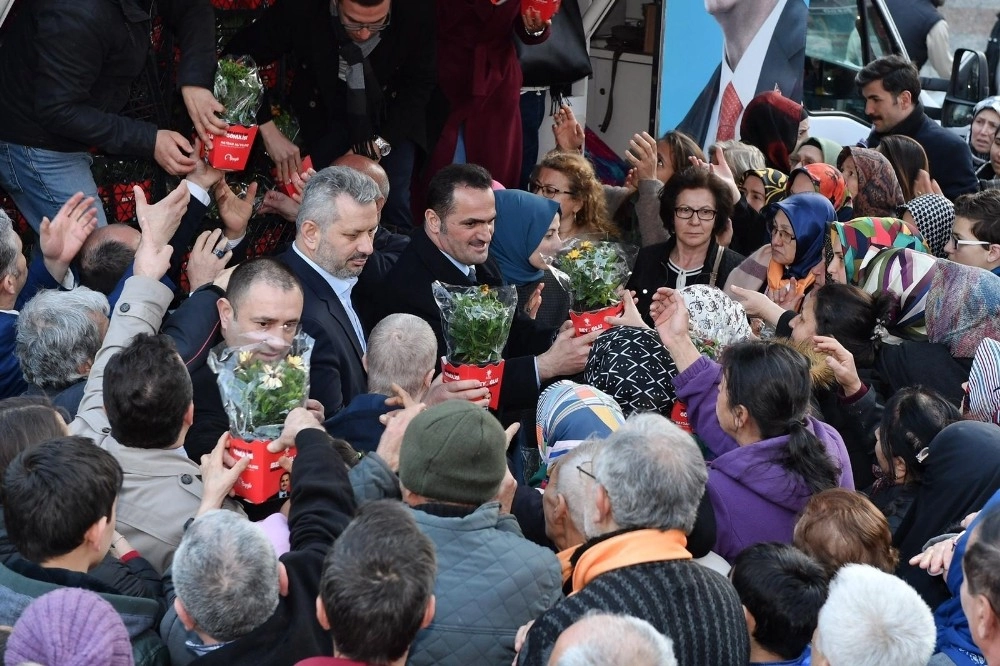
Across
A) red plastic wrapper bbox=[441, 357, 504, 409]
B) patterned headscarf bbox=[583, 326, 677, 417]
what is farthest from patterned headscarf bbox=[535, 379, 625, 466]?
red plastic wrapper bbox=[441, 357, 504, 409]

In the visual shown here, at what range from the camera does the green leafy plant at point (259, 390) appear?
346 cm

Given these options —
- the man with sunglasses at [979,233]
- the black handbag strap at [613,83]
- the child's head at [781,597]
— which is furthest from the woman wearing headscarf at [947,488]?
the black handbag strap at [613,83]

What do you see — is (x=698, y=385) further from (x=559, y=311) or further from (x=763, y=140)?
(x=763, y=140)

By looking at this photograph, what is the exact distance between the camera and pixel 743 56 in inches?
310

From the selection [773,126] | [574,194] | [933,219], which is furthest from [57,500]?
[773,126]

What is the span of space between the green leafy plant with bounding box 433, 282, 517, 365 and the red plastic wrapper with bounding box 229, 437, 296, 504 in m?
1.05

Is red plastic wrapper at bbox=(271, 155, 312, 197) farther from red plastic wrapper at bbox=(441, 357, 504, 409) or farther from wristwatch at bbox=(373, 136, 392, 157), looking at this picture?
red plastic wrapper at bbox=(441, 357, 504, 409)

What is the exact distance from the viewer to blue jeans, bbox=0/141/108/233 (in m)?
4.97

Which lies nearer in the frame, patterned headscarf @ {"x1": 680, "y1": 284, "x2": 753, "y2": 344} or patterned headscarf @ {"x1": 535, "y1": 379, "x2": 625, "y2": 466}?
patterned headscarf @ {"x1": 535, "y1": 379, "x2": 625, "y2": 466}

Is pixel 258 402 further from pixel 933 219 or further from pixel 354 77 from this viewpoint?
pixel 933 219

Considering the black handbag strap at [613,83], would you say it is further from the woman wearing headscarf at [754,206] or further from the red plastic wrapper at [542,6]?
the red plastic wrapper at [542,6]

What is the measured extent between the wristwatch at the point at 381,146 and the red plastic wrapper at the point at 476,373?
1982 millimetres

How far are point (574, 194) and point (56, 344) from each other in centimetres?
295

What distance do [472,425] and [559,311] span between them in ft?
9.00
